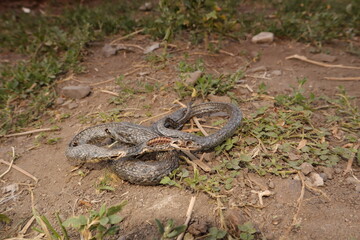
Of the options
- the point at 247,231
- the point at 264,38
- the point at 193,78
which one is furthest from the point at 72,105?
the point at 264,38

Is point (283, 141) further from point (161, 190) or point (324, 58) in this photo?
point (324, 58)

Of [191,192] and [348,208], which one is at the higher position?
[191,192]

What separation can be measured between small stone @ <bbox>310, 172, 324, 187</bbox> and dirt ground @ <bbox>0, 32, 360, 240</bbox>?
48 mm

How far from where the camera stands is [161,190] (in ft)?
9.12

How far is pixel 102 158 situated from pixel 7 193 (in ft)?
3.70

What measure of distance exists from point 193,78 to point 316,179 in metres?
2.31

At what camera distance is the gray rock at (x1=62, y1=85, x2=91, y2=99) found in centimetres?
450

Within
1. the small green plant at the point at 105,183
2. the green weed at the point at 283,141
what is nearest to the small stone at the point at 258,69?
the green weed at the point at 283,141

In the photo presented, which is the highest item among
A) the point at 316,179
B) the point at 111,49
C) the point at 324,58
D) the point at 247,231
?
the point at 111,49

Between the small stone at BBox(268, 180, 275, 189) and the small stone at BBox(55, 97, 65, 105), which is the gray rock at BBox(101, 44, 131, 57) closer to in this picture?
the small stone at BBox(55, 97, 65, 105)

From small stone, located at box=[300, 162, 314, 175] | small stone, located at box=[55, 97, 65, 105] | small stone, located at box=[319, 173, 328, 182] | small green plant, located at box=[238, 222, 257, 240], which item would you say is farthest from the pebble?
small stone, located at box=[55, 97, 65, 105]

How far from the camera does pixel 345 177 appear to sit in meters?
2.79

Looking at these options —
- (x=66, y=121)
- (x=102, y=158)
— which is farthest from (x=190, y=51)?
(x=102, y=158)

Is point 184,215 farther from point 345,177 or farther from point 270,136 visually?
point 345,177
